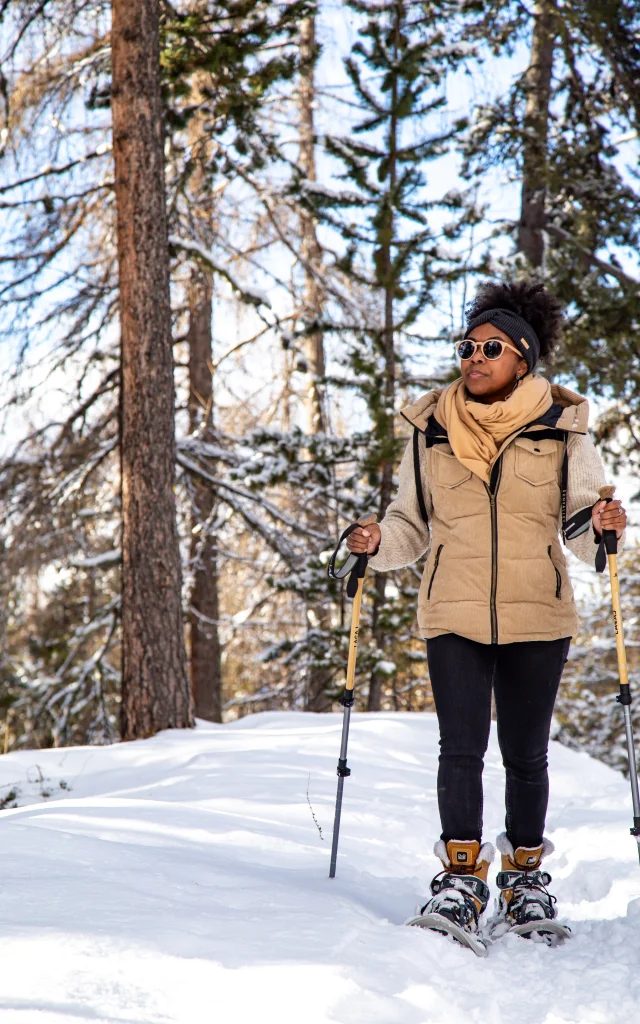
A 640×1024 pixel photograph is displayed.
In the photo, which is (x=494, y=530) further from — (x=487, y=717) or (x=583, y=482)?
(x=487, y=717)

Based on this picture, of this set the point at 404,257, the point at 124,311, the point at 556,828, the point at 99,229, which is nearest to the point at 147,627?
the point at 124,311

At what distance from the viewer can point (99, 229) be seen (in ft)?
32.8

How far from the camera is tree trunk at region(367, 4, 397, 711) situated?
810cm

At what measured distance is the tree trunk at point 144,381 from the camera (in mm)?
6191

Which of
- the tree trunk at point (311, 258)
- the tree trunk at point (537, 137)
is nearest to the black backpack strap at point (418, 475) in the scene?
the tree trunk at point (311, 258)

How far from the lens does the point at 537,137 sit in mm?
9148

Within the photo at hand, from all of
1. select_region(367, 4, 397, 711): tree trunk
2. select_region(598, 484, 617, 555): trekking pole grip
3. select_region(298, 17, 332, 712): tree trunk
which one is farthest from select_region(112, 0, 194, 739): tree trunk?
select_region(598, 484, 617, 555): trekking pole grip

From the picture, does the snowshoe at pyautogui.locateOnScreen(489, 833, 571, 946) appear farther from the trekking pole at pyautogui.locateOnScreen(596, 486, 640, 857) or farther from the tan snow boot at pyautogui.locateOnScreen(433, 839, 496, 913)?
the trekking pole at pyautogui.locateOnScreen(596, 486, 640, 857)

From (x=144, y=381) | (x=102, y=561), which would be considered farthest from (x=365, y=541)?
(x=102, y=561)

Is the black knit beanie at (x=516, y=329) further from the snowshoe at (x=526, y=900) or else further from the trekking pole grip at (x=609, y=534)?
the snowshoe at (x=526, y=900)

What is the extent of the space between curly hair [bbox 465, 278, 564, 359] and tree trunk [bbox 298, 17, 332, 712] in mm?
5450

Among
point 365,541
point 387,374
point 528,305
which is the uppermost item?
point 387,374

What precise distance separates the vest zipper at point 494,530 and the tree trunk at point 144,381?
3931 mm

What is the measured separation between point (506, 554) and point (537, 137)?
7870 millimetres
